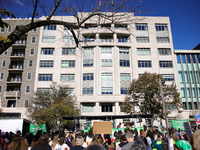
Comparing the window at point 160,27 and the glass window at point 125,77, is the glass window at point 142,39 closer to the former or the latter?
the window at point 160,27

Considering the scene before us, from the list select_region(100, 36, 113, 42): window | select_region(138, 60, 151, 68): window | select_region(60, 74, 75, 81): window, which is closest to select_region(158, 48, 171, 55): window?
select_region(138, 60, 151, 68): window

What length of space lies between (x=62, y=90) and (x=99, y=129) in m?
26.9

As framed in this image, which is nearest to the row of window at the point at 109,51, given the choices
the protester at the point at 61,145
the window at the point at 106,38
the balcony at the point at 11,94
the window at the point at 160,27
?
the window at the point at 106,38

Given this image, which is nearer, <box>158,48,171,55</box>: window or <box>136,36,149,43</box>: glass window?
<box>158,48,171,55</box>: window

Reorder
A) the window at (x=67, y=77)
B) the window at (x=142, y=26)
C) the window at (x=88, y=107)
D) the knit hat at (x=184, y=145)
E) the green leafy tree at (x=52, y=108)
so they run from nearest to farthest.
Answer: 1. the knit hat at (x=184, y=145)
2. the green leafy tree at (x=52, y=108)
3. the window at (x=88, y=107)
4. the window at (x=67, y=77)
5. the window at (x=142, y=26)

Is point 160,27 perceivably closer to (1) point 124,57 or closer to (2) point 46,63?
(1) point 124,57

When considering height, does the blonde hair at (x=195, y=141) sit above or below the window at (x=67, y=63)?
below

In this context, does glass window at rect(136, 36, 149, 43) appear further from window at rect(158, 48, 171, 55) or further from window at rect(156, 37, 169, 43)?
window at rect(158, 48, 171, 55)

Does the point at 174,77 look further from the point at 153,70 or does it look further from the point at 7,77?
the point at 7,77

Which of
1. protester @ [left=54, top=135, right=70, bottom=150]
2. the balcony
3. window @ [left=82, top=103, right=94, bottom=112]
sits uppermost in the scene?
the balcony

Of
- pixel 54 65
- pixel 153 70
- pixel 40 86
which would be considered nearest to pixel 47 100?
pixel 40 86

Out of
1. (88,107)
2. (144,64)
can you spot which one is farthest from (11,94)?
(144,64)

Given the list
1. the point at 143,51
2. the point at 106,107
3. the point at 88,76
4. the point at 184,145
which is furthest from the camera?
the point at 143,51

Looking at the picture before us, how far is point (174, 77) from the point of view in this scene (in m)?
42.1
